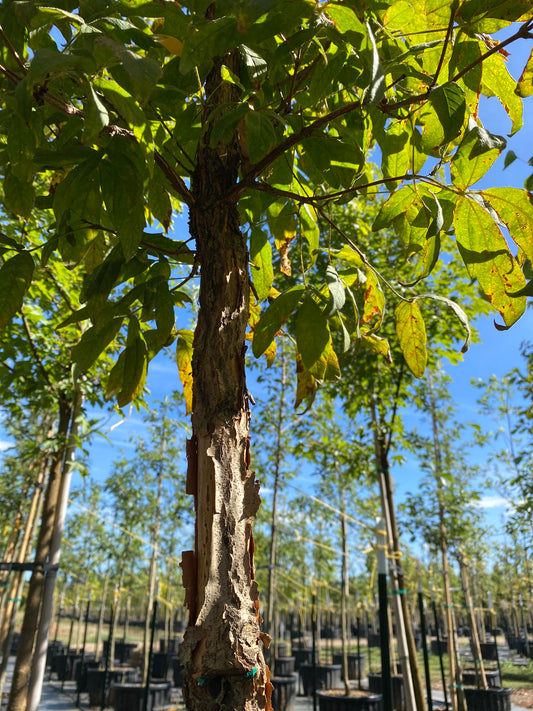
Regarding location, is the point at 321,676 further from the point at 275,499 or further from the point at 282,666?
the point at 275,499

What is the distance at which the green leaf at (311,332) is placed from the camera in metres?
0.83

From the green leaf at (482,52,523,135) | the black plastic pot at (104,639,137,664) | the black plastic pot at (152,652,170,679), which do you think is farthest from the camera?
the black plastic pot at (104,639,137,664)

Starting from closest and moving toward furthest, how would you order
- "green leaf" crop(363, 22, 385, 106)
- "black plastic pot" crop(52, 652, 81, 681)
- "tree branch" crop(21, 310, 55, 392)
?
"green leaf" crop(363, 22, 385, 106)
"tree branch" crop(21, 310, 55, 392)
"black plastic pot" crop(52, 652, 81, 681)

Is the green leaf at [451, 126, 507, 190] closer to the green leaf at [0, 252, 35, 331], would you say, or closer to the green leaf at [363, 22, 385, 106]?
the green leaf at [363, 22, 385, 106]

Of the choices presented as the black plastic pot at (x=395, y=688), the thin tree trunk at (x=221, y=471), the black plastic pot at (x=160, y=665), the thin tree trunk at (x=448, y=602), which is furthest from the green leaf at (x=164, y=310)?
the black plastic pot at (x=160, y=665)

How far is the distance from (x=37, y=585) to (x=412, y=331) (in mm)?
3445

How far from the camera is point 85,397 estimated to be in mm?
3920

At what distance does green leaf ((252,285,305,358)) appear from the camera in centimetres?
84

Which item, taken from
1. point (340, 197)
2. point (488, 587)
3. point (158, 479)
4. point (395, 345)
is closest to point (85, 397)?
point (395, 345)

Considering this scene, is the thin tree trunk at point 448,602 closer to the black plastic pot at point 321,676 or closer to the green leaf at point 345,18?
the black plastic pot at point 321,676

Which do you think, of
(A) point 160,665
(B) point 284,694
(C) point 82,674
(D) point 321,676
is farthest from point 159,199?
(A) point 160,665

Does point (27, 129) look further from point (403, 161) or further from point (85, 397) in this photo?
point (85, 397)

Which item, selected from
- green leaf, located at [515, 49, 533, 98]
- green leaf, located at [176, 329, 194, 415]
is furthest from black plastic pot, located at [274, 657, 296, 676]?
green leaf, located at [515, 49, 533, 98]

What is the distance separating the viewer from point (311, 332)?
83 cm
